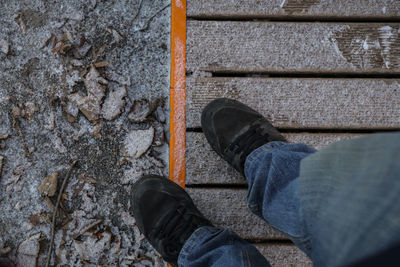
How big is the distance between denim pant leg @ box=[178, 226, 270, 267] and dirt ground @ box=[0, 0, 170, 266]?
22cm

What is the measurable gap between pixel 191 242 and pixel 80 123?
617 millimetres

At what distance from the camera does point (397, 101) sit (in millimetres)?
1062

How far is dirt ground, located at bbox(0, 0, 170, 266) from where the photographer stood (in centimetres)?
107

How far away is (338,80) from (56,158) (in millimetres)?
1135

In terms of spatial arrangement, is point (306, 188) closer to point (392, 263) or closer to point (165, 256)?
point (392, 263)

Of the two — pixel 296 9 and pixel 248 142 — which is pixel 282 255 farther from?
pixel 296 9

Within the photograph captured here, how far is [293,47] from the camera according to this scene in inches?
41.9

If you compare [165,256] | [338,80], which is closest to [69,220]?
[165,256]

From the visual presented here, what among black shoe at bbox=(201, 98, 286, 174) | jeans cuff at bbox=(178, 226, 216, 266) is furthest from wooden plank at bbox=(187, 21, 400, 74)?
jeans cuff at bbox=(178, 226, 216, 266)

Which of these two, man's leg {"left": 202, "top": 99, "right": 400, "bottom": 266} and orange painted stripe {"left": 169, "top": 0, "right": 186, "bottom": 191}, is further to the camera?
orange painted stripe {"left": 169, "top": 0, "right": 186, "bottom": 191}

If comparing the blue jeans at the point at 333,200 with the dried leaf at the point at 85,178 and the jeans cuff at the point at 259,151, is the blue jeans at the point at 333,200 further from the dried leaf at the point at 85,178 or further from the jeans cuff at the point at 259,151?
the dried leaf at the point at 85,178

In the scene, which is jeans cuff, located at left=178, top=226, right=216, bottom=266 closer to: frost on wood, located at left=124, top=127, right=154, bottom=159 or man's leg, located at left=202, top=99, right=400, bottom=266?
man's leg, located at left=202, top=99, right=400, bottom=266

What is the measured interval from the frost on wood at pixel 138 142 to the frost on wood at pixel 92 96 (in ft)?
0.52

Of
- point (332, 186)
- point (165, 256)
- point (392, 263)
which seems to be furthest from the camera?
point (165, 256)
